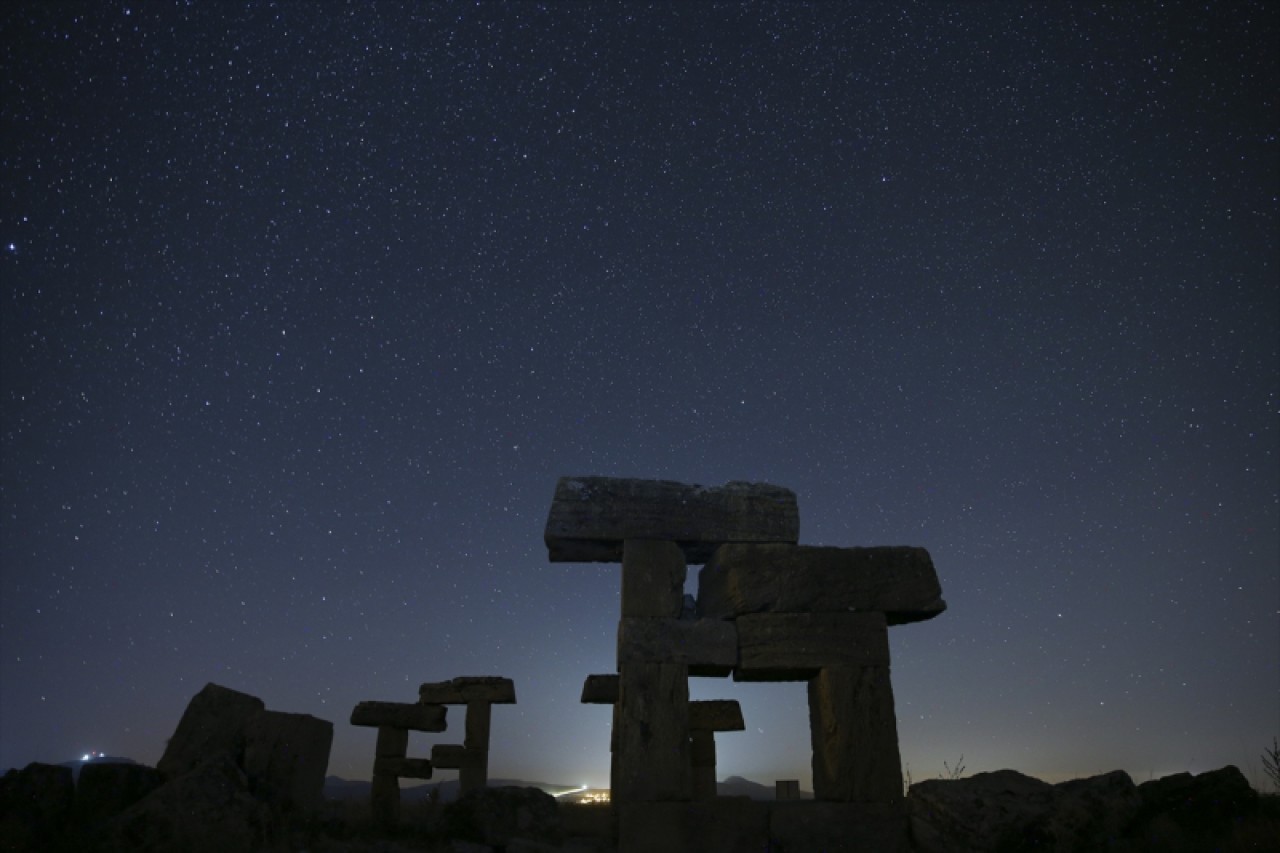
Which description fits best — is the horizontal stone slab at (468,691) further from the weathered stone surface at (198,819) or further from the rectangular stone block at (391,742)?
the weathered stone surface at (198,819)

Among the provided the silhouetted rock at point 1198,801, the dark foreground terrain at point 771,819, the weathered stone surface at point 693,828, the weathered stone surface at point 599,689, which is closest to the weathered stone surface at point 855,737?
the dark foreground terrain at point 771,819

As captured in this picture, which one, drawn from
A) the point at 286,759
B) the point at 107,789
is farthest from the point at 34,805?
the point at 286,759

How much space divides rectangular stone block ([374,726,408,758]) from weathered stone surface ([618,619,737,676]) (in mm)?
9653

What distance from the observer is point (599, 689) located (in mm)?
13836

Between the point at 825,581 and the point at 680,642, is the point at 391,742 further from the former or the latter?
the point at 825,581

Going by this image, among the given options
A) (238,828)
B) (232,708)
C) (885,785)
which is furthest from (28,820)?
(885,785)

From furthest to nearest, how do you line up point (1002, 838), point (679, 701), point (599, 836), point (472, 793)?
point (599, 836) < point (472, 793) < point (679, 701) < point (1002, 838)

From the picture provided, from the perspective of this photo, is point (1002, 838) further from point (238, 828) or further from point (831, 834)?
point (238, 828)

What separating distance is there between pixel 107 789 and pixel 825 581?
571 cm

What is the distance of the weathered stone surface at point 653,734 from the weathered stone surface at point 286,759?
102 inches

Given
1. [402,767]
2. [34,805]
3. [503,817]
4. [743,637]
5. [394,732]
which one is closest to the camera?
[34,805]

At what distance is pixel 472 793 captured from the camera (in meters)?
8.73

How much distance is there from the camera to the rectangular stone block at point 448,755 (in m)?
15.6

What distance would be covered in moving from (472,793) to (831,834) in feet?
13.9
